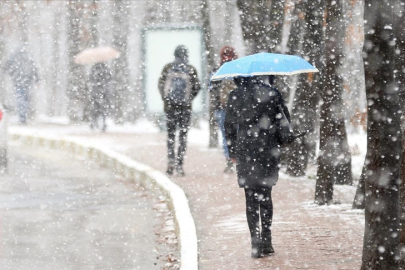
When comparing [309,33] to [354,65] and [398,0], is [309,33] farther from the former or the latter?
[354,65]

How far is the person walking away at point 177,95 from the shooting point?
1616 centimetres

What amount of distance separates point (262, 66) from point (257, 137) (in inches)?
26.9

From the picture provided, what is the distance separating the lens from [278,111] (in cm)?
922

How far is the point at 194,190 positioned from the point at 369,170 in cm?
677

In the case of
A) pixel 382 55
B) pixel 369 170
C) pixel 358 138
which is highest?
pixel 382 55

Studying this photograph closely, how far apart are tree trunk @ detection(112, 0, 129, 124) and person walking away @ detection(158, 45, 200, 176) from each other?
12238mm

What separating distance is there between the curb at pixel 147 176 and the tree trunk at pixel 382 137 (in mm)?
1551

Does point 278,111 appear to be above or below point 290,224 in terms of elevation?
above

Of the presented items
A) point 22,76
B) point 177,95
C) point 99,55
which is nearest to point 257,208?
point 177,95

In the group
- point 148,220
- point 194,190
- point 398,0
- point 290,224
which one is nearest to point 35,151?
point 194,190

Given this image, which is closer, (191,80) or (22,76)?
(191,80)

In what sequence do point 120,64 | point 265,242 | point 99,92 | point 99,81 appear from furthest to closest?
point 120,64 → point 99,81 → point 99,92 → point 265,242

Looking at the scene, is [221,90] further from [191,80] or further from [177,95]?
[177,95]

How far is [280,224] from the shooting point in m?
11.0
